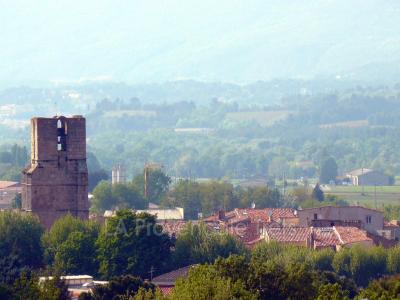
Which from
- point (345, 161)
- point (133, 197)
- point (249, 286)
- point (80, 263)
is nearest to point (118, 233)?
point (80, 263)

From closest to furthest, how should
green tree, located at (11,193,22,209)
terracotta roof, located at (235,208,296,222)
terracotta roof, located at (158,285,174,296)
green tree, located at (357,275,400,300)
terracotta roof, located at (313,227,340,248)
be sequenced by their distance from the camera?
green tree, located at (357,275,400,300), terracotta roof, located at (158,285,174,296), terracotta roof, located at (313,227,340,248), terracotta roof, located at (235,208,296,222), green tree, located at (11,193,22,209)

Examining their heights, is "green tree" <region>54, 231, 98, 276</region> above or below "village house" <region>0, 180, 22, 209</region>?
below

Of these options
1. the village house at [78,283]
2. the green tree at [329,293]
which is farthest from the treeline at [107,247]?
the green tree at [329,293]

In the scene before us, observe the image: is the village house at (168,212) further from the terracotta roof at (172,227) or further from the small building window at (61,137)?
the small building window at (61,137)

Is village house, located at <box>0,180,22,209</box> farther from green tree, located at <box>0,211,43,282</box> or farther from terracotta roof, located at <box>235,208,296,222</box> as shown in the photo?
green tree, located at <box>0,211,43,282</box>

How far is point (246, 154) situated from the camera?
148m

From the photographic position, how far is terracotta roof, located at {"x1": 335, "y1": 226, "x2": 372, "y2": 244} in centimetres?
5259

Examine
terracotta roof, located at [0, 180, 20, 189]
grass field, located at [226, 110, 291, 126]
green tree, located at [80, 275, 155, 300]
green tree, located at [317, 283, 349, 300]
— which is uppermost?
grass field, located at [226, 110, 291, 126]

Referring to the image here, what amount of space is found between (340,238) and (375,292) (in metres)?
20.8

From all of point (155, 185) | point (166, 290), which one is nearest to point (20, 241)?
point (166, 290)

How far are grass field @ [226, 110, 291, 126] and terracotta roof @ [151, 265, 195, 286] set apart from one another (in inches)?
5412

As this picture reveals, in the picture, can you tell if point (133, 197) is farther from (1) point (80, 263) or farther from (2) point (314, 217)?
(1) point (80, 263)

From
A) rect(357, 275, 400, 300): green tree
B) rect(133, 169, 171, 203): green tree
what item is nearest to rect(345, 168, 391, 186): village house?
rect(133, 169, 171, 203): green tree

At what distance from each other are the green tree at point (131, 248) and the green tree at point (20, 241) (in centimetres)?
150
